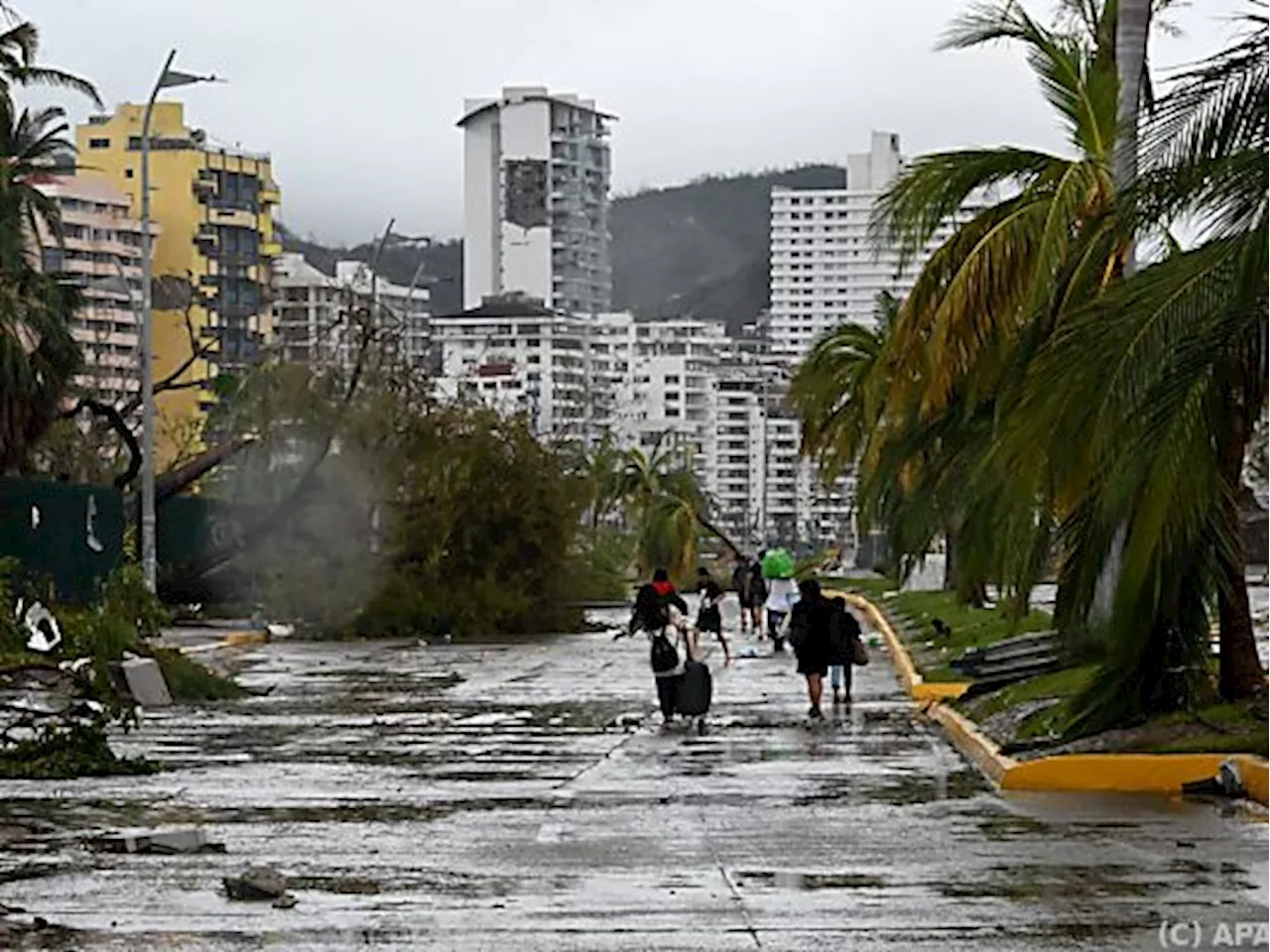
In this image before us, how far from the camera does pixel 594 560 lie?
220 feet

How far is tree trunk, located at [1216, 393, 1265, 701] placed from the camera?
19984 mm

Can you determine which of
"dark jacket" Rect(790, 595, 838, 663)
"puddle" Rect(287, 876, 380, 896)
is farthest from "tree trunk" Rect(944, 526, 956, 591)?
"puddle" Rect(287, 876, 380, 896)

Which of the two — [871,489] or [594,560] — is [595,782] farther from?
[594,560]

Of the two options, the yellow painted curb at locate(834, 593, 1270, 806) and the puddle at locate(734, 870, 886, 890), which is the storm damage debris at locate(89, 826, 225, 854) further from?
the yellow painted curb at locate(834, 593, 1270, 806)

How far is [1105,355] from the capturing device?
1723 cm

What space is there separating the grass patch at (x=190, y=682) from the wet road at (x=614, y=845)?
3834 millimetres

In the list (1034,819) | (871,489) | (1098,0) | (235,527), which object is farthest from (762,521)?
(1034,819)

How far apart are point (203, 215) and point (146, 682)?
120 m

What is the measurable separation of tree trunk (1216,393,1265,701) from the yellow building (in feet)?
363

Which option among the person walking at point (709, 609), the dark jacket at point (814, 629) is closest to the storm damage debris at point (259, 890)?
the dark jacket at point (814, 629)

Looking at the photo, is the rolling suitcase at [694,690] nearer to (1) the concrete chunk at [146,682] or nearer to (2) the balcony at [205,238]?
(1) the concrete chunk at [146,682]

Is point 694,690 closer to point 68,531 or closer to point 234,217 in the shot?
point 68,531

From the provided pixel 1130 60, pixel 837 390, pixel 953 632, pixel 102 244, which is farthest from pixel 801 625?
pixel 102 244

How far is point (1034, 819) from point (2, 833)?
6909mm
